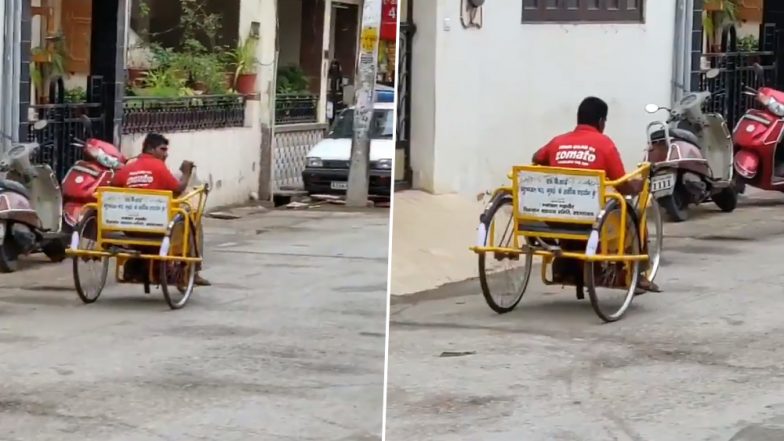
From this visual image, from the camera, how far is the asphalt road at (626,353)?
1.71 metres

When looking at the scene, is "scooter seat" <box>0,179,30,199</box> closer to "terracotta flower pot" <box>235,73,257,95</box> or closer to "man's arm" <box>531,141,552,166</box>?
"terracotta flower pot" <box>235,73,257,95</box>

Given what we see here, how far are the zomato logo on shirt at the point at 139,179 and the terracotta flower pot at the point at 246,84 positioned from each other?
19cm

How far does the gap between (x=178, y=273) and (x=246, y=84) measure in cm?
A: 32

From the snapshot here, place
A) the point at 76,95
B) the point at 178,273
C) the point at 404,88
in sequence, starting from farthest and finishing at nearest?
1. the point at 178,273
2. the point at 76,95
3. the point at 404,88

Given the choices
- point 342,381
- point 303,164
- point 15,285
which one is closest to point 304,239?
point 303,164

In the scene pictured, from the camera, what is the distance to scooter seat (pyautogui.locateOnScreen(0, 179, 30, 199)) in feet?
5.74

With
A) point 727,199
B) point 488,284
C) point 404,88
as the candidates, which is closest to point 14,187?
point 404,88

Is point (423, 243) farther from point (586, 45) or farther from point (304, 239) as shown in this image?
point (586, 45)

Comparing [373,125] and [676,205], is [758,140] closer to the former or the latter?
[676,205]

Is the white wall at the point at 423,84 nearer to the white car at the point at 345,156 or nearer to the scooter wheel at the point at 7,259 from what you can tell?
the white car at the point at 345,156

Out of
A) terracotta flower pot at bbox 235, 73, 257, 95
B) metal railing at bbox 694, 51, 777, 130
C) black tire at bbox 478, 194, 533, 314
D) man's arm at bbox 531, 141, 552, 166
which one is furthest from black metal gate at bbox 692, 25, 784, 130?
terracotta flower pot at bbox 235, 73, 257, 95

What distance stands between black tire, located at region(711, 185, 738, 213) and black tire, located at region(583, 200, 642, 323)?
13 cm

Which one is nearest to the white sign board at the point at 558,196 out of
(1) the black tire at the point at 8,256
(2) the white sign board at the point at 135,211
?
(2) the white sign board at the point at 135,211

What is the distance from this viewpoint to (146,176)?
175 cm
